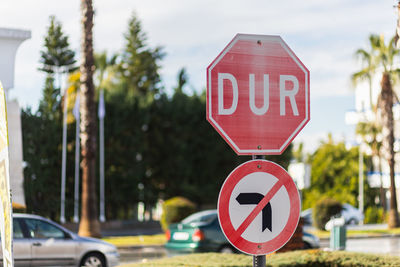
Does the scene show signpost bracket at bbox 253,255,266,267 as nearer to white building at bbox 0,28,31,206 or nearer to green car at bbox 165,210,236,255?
green car at bbox 165,210,236,255

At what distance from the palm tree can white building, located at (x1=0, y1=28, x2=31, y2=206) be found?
56.4ft

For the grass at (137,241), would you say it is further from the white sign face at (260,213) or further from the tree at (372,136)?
the tree at (372,136)

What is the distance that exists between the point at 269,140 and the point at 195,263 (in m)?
5.21

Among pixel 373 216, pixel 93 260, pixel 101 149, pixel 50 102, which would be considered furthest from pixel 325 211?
pixel 373 216

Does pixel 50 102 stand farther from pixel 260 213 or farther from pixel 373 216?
pixel 260 213

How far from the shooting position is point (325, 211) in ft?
103

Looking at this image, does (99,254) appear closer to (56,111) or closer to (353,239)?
(353,239)

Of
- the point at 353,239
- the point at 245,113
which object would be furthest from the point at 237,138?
the point at 353,239

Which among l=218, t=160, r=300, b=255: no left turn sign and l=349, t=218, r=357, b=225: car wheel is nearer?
l=218, t=160, r=300, b=255: no left turn sign

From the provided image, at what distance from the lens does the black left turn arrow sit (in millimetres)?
4023

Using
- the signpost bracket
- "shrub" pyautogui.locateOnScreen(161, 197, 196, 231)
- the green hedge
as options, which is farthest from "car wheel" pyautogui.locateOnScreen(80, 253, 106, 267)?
"shrub" pyautogui.locateOnScreen(161, 197, 196, 231)

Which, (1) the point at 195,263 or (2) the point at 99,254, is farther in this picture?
(2) the point at 99,254

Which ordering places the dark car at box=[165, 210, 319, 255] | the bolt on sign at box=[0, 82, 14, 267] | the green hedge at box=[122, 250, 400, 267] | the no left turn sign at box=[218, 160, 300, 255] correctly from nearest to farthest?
the no left turn sign at box=[218, 160, 300, 255], the bolt on sign at box=[0, 82, 14, 267], the green hedge at box=[122, 250, 400, 267], the dark car at box=[165, 210, 319, 255]

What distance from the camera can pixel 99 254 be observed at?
50.1ft
